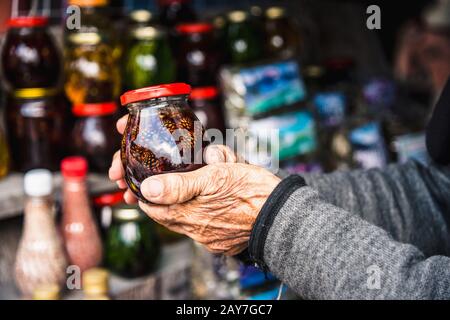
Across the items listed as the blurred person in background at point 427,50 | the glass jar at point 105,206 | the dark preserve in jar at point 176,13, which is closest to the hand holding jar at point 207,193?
the glass jar at point 105,206

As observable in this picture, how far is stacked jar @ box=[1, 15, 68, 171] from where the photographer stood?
1540 millimetres

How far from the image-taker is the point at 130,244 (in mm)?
1585

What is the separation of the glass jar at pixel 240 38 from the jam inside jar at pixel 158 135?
105cm

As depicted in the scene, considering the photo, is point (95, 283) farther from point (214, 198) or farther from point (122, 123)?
point (214, 198)

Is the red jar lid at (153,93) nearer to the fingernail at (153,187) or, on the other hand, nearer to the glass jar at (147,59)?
the fingernail at (153,187)

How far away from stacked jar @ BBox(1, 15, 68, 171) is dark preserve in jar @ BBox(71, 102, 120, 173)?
0.05 m

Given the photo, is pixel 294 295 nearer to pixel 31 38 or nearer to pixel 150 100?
pixel 150 100

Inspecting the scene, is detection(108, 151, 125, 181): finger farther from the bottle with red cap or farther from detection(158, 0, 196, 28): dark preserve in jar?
detection(158, 0, 196, 28): dark preserve in jar

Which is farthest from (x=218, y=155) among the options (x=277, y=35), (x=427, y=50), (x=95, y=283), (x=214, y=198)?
(x=427, y=50)

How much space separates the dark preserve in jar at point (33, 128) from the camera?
1591mm

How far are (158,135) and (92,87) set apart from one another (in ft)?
2.57

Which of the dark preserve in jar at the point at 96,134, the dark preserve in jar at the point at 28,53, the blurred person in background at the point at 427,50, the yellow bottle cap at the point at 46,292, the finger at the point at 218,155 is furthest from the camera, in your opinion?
the blurred person in background at the point at 427,50

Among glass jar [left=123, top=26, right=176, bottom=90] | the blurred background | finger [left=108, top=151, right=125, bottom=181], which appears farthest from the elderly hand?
glass jar [left=123, top=26, right=176, bottom=90]

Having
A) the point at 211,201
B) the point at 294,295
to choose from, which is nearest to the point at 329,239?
the point at 211,201
